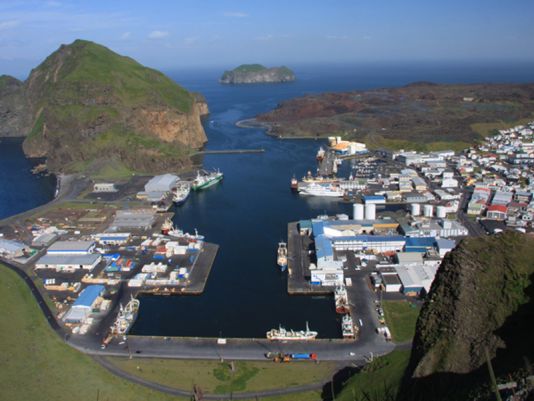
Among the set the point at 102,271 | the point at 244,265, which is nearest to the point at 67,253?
the point at 102,271

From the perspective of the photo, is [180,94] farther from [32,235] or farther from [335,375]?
[335,375]

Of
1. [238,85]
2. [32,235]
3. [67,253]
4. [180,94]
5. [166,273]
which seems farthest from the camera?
[238,85]

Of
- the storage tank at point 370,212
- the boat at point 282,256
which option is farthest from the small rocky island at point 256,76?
the boat at point 282,256

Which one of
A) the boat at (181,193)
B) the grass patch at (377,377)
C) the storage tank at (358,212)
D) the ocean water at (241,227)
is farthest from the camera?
the boat at (181,193)

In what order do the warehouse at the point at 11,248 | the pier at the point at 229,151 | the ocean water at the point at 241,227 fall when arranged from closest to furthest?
the ocean water at the point at 241,227, the warehouse at the point at 11,248, the pier at the point at 229,151

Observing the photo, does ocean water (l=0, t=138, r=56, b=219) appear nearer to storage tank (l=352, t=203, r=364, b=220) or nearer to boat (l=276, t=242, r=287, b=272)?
boat (l=276, t=242, r=287, b=272)

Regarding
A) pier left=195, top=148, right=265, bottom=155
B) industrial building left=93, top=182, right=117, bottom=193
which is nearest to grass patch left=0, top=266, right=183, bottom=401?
industrial building left=93, top=182, right=117, bottom=193

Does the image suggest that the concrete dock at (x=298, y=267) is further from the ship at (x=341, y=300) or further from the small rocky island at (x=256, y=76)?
the small rocky island at (x=256, y=76)
